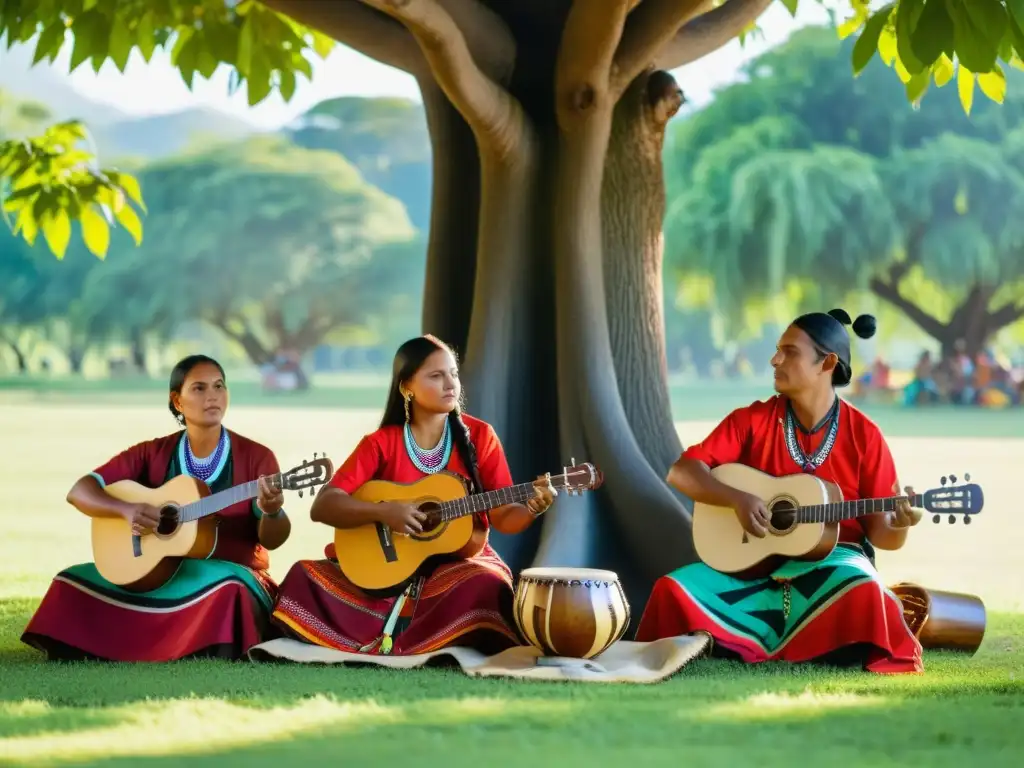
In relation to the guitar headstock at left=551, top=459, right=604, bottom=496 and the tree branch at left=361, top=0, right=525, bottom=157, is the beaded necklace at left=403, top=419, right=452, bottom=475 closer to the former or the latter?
the guitar headstock at left=551, top=459, right=604, bottom=496

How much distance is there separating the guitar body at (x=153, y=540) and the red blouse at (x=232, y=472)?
91 mm

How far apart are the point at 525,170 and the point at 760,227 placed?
64.1ft

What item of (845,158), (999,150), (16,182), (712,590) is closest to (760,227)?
(845,158)

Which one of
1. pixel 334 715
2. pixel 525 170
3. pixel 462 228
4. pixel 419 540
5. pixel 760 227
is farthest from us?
pixel 760 227

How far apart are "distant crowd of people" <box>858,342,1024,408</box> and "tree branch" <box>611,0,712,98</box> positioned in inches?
937

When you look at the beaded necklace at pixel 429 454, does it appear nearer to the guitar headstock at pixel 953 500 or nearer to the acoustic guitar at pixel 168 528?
→ the acoustic guitar at pixel 168 528

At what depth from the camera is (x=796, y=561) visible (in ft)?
15.9

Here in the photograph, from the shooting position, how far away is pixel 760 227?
83.1 feet

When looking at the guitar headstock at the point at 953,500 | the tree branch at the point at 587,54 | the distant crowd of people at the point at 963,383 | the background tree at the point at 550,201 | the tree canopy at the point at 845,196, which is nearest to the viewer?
the guitar headstock at the point at 953,500

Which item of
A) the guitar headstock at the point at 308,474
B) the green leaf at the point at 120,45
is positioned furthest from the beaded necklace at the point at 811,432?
the green leaf at the point at 120,45

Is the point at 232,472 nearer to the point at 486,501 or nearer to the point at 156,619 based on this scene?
the point at 156,619

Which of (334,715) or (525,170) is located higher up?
(525,170)

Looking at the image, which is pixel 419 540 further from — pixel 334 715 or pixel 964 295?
pixel 964 295

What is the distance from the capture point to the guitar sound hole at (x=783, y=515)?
15.7 ft
